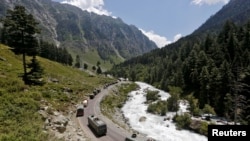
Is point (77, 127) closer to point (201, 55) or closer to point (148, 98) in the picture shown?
point (148, 98)

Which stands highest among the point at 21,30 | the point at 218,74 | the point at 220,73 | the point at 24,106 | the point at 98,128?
the point at 21,30

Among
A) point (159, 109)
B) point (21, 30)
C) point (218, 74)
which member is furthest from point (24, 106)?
point (218, 74)

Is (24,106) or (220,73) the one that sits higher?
(220,73)

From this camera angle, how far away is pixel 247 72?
208 feet

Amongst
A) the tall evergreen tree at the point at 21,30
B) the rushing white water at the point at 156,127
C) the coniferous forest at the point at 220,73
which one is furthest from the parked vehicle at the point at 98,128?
the coniferous forest at the point at 220,73

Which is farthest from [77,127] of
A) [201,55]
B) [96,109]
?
[201,55]

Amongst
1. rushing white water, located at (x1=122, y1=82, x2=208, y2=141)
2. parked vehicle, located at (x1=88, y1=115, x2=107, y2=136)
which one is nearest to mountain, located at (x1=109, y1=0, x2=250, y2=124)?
rushing white water, located at (x1=122, y1=82, x2=208, y2=141)

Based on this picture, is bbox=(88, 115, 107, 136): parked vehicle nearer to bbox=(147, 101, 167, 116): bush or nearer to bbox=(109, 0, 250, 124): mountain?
bbox=(109, 0, 250, 124): mountain

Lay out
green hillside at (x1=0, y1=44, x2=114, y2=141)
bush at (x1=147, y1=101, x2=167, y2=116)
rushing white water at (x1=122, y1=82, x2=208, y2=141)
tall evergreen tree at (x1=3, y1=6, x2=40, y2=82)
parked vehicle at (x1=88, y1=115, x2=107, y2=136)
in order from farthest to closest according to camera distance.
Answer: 1. bush at (x1=147, y1=101, x2=167, y2=116)
2. rushing white water at (x1=122, y1=82, x2=208, y2=141)
3. tall evergreen tree at (x1=3, y1=6, x2=40, y2=82)
4. parked vehicle at (x1=88, y1=115, x2=107, y2=136)
5. green hillside at (x1=0, y1=44, x2=114, y2=141)

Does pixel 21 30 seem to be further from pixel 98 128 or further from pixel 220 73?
pixel 220 73

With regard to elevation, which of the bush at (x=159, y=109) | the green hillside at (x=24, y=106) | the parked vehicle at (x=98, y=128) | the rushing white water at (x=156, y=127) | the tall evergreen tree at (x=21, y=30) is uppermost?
the tall evergreen tree at (x=21, y=30)

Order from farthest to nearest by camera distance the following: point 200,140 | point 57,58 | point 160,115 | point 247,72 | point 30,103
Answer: point 57,58 → point 160,115 → point 247,72 → point 200,140 → point 30,103

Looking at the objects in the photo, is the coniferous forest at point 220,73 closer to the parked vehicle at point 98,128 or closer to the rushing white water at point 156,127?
the rushing white water at point 156,127

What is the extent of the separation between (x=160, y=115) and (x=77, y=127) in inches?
1277
